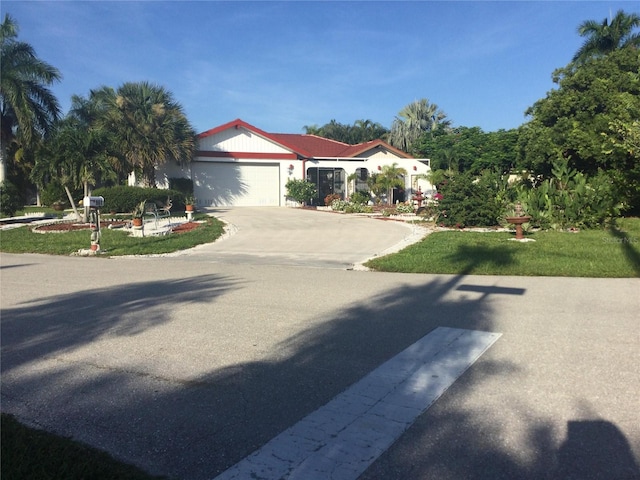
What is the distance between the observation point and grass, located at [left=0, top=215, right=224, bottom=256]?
47.7 feet

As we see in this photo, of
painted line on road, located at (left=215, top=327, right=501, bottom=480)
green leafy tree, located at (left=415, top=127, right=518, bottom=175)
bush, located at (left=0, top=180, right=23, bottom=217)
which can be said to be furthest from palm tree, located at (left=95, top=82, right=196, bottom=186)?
painted line on road, located at (left=215, top=327, right=501, bottom=480)

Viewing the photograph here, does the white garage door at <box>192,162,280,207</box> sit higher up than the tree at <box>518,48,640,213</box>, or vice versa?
the tree at <box>518,48,640,213</box>

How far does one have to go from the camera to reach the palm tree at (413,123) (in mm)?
52812

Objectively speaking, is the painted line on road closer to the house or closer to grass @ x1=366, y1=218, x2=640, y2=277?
grass @ x1=366, y1=218, x2=640, y2=277

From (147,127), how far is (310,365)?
24.3 m

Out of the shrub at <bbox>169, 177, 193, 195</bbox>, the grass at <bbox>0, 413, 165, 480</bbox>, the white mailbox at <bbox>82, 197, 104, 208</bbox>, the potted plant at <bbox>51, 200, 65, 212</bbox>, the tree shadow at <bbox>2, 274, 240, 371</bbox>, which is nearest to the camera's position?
the grass at <bbox>0, 413, 165, 480</bbox>

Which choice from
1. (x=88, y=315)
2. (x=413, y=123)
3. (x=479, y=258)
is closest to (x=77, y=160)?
(x=88, y=315)

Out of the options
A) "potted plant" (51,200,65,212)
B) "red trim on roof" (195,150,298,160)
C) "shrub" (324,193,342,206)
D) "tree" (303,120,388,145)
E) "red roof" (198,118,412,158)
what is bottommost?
"potted plant" (51,200,65,212)

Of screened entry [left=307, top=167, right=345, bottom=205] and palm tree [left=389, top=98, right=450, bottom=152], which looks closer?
screened entry [left=307, top=167, right=345, bottom=205]

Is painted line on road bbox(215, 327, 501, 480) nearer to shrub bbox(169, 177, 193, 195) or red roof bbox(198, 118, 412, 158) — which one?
shrub bbox(169, 177, 193, 195)

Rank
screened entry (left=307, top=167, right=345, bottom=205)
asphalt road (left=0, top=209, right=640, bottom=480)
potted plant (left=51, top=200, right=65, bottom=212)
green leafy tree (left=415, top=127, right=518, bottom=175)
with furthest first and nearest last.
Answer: potted plant (left=51, top=200, right=65, bottom=212) < green leafy tree (left=415, top=127, right=518, bottom=175) < screened entry (left=307, top=167, right=345, bottom=205) < asphalt road (left=0, top=209, right=640, bottom=480)

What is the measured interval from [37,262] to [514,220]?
1266 centimetres

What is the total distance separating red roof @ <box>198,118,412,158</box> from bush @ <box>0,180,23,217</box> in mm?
10072

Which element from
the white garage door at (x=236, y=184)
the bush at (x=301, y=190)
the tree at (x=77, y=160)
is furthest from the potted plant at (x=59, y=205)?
the bush at (x=301, y=190)
